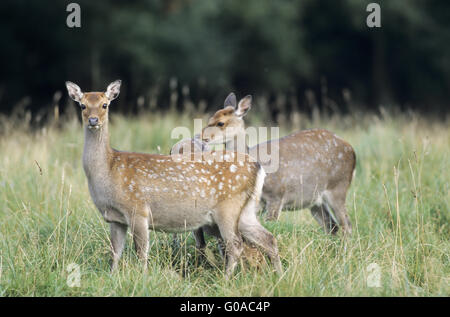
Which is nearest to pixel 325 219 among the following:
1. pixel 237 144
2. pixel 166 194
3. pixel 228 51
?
pixel 237 144

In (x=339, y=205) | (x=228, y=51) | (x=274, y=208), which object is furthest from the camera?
(x=228, y=51)

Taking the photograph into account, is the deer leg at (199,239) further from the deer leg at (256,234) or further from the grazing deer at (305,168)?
the grazing deer at (305,168)

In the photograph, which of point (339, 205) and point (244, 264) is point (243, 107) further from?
point (244, 264)

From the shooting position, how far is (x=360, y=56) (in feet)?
89.7

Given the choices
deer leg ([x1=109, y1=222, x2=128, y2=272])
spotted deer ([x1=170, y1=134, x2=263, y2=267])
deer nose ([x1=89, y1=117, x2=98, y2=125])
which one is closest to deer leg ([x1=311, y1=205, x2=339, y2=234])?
spotted deer ([x1=170, y1=134, x2=263, y2=267])

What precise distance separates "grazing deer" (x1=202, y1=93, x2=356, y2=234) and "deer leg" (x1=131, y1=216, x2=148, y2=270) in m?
1.81

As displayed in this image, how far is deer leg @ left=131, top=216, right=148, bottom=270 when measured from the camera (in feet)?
16.0

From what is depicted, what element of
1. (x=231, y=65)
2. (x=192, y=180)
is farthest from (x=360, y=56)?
(x=192, y=180)

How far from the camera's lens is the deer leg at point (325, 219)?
6.77m

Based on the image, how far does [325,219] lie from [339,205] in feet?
1.01

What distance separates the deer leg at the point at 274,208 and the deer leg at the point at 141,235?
5.46 feet

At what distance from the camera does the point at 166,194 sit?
16.6ft

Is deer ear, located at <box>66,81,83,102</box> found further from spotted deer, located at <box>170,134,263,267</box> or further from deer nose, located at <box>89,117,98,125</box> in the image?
spotted deer, located at <box>170,134,263,267</box>
